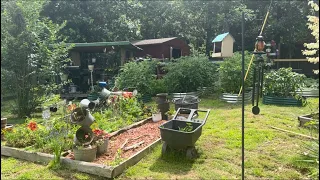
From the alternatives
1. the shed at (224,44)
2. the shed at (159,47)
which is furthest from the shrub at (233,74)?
the shed at (159,47)

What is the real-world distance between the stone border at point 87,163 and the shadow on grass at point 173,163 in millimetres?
301

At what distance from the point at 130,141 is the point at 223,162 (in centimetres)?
176

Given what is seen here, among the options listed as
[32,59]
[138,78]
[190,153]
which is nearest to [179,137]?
[190,153]

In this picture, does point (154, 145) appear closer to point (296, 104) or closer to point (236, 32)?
point (296, 104)

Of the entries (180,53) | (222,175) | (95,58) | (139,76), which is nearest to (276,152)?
(222,175)

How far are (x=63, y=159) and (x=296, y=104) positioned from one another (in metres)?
6.68

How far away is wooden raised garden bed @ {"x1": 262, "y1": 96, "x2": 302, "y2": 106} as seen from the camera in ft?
25.7

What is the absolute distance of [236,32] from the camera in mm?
17891

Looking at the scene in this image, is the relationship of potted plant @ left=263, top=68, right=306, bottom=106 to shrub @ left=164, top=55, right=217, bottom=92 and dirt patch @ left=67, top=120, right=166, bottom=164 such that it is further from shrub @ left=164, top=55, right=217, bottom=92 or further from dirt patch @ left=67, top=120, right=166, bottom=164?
dirt patch @ left=67, top=120, right=166, bottom=164

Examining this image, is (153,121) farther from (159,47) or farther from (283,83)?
(159,47)

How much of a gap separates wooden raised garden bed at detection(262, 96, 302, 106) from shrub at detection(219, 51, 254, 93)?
966 mm

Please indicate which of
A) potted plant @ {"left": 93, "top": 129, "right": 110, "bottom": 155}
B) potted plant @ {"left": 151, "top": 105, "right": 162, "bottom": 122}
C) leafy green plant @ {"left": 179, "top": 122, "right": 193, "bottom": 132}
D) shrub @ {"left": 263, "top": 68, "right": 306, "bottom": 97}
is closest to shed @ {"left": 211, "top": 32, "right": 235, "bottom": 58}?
shrub @ {"left": 263, "top": 68, "right": 306, "bottom": 97}

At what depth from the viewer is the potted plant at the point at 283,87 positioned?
7941 millimetres

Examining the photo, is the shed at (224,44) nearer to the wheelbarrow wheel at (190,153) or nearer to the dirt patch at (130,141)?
the dirt patch at (130,141)
